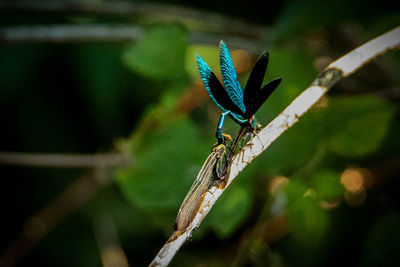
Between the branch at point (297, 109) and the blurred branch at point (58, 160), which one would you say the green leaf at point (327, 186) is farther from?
the blurred branch at point (58, 160)

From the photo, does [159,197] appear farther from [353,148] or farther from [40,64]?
[40,64]

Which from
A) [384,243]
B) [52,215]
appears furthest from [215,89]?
[52,215]

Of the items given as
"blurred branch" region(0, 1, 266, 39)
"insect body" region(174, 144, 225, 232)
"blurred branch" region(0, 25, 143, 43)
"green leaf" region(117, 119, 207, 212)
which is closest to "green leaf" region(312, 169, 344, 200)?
"green leaf" region(117, 119, 207, 212)

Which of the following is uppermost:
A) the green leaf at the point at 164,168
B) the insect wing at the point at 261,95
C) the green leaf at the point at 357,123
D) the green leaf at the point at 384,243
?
the green leaf at the point at 164,168

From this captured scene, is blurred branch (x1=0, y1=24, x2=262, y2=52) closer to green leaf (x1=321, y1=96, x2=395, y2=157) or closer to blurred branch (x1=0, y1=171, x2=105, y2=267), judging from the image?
green leaf (x1=321, y1=96, x2=395, y2=157)

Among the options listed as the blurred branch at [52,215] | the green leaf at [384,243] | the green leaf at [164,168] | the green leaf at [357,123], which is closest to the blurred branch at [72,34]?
the green leaf at [164,168]

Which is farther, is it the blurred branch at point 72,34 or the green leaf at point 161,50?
the blurred branch at point 72,34

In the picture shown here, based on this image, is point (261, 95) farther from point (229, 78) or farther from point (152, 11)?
point (152, 11)
